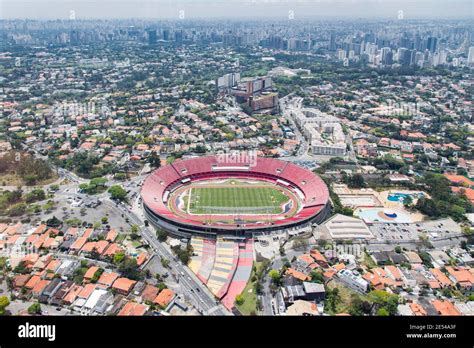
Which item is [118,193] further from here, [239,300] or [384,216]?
[384,216]

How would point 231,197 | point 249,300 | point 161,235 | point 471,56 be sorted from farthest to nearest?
point 471,56 → point 231,197 → point 161,235 → point 249,300

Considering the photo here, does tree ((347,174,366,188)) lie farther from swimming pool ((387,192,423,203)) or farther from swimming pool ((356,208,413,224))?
swimming pool ((356,208,413,224))

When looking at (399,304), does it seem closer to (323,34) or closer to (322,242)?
(322,242)

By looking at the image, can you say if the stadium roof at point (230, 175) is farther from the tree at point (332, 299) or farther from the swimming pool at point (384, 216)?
the tree at point (332, 299)

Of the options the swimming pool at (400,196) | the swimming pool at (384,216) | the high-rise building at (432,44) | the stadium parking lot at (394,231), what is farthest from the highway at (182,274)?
the high-rise building at (432,44)

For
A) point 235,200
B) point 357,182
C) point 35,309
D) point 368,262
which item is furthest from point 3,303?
point 357,182
